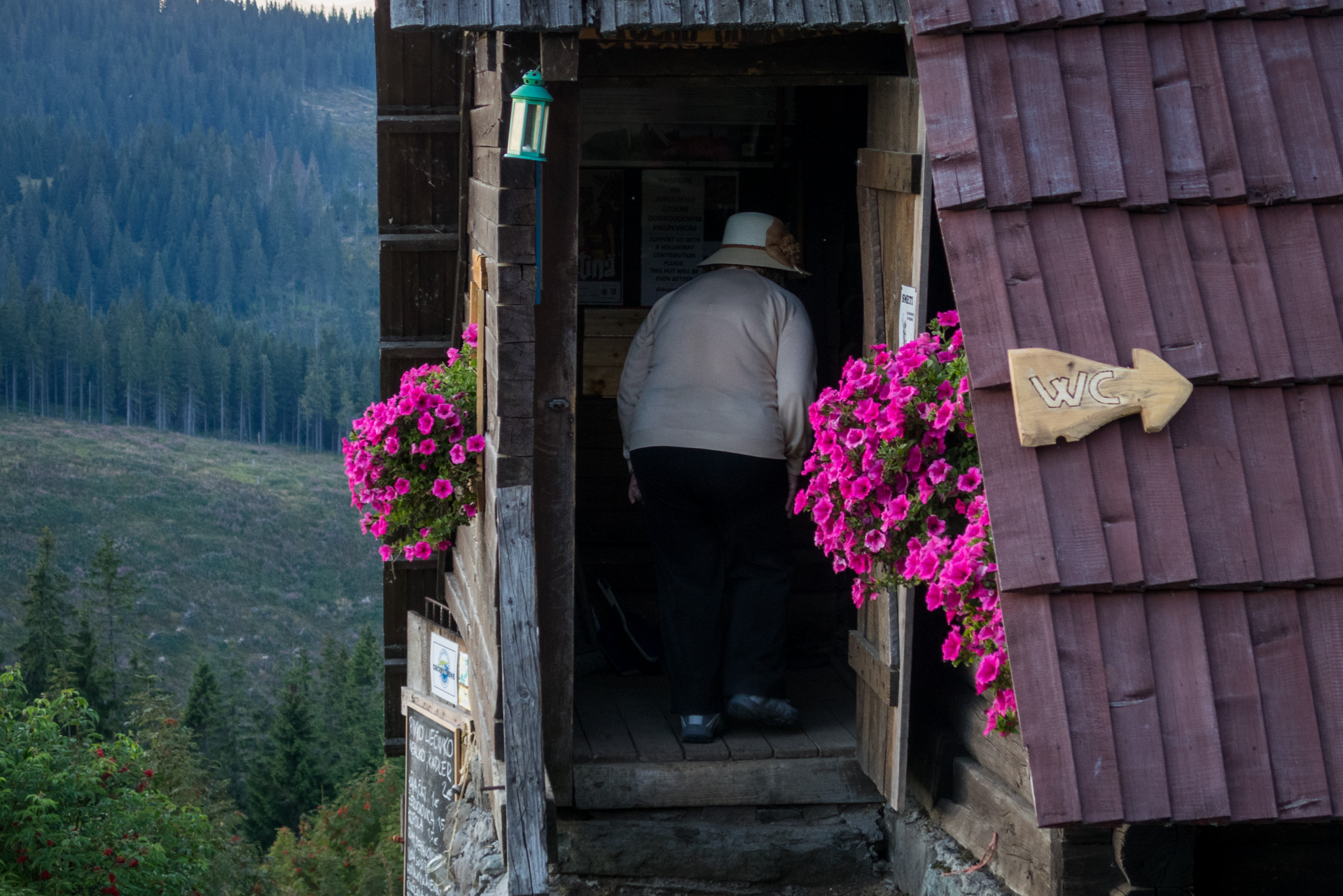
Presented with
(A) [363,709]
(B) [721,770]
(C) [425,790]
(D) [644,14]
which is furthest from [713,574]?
(A) [363,709]

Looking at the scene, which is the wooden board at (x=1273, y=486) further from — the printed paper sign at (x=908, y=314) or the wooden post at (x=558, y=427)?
the wooden post at (x=558, y=427)

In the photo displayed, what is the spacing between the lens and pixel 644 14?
3680 mm

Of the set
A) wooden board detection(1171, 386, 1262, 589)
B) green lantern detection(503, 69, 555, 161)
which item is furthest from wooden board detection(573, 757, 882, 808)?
wooden board detection(1171, 386, 1262, 589)

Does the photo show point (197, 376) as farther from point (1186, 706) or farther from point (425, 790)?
point (1186, 706)

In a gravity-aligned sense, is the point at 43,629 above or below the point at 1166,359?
above

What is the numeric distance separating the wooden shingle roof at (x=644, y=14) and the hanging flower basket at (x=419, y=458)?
1.33m

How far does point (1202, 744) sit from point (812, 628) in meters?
3.69

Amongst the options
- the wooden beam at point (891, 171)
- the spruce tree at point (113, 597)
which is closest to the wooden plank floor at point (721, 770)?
the wooden beam at point (891, 171)

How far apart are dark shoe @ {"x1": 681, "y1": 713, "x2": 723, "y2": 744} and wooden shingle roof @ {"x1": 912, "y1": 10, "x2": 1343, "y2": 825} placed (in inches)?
83.9

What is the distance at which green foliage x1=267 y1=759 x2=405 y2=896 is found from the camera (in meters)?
31.3

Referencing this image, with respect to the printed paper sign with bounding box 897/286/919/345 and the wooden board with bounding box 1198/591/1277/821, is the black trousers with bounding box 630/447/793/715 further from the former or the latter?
the wooden board with bounding box 1198/591/1277/821

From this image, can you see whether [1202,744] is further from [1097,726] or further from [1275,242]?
[1275,242]

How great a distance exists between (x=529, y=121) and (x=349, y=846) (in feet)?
110

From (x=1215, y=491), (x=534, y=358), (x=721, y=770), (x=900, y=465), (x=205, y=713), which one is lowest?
(x=205, y=713)
